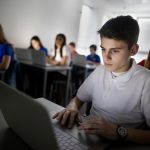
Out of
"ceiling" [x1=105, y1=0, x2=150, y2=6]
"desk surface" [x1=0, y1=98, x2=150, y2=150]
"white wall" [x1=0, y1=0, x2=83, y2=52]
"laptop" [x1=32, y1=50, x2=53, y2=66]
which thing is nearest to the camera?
"desk surface" [x1=0, y1=98, x2=150, y2=150]

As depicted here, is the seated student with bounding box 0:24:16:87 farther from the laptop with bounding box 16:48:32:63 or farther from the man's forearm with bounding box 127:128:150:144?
the man's forearm with bounding box 127:128:150:144

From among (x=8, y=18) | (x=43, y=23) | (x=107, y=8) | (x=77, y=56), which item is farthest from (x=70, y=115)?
(x=107, y=8)

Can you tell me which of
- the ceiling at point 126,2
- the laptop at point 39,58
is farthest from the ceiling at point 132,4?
the laptop at point 39,58

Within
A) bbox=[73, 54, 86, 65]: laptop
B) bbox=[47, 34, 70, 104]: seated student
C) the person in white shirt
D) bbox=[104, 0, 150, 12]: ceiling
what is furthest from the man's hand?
bbox=[104, 0, 150, 12]: ceiling

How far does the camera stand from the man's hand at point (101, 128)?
2.22 feet

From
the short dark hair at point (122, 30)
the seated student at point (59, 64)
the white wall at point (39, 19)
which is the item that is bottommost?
the seated student at point (59, 64)

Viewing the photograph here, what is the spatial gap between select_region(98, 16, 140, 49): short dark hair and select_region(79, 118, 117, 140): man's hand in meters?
0.38

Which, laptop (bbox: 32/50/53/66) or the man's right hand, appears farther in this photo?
laptop (bbox: 32/50/53/66)

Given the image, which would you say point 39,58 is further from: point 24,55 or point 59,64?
point 24,55

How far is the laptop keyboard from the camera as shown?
617 mm

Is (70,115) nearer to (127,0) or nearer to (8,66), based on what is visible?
(8,66)

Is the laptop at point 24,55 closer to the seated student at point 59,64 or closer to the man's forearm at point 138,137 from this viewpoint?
the seated student at point 59,64

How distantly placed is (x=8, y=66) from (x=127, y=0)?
4781 millimetres

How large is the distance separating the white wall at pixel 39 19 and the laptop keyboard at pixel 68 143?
3.65 m
